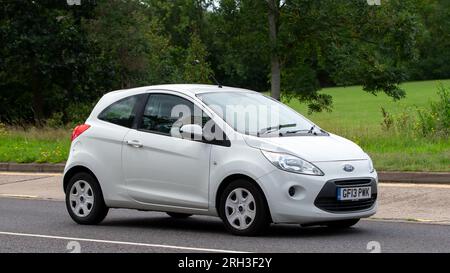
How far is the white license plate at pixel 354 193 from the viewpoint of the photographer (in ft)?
33.0

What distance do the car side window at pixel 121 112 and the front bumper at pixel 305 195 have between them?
2343mm

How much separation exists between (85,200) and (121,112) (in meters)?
1.18

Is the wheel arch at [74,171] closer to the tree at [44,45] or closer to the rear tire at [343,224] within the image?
the rear tire at [343,224]

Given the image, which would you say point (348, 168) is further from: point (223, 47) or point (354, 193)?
point (223, 47)

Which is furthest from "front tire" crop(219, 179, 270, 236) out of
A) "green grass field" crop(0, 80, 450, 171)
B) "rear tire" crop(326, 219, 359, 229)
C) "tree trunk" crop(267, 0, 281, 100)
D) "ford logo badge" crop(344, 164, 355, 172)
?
"tree trunk" crop(267, 0, 281, 100)

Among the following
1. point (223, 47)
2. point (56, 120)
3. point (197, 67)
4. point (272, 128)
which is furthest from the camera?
point (197, 67)

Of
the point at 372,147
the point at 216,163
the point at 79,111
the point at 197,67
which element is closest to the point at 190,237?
the point at 216,163

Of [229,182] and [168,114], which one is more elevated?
[168,114]

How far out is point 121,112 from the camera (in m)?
11.9

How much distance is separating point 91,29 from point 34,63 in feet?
15.7

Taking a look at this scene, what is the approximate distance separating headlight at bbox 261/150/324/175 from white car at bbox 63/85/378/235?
1 centimetres

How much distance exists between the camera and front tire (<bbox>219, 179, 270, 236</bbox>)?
1009 centimetres

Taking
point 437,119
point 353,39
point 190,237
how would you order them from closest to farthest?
point 190,237 → point 437,119 → point 353,39
